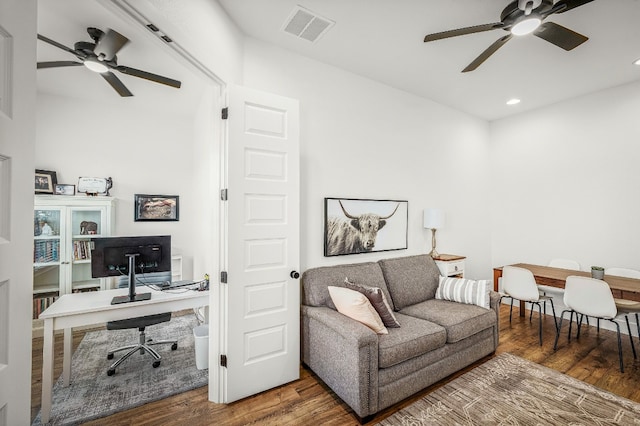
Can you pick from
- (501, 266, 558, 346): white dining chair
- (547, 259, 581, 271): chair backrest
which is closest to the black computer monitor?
(501, 266, 558, 346): white dining chair

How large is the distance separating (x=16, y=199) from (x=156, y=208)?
12.6 ft

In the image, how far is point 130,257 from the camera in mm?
2527

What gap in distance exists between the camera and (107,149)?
13.2ft

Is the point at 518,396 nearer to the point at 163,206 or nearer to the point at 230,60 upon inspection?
the point at 230,60

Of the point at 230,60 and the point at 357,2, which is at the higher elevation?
the point at 357,2

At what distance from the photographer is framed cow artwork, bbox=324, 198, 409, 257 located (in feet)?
9.89

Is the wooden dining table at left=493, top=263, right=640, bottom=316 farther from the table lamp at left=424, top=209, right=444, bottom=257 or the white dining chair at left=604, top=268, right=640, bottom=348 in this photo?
the table lamp at left=424, top=209, right=444, bottom=257

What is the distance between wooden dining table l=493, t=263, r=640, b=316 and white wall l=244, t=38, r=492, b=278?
0.86m

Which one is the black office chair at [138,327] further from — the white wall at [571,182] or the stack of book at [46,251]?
the white wall at [571,182]

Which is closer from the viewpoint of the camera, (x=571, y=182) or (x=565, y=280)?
(x=565, y=280)

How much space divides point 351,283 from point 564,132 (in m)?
3.80

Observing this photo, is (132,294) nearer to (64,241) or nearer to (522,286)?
(64,241)

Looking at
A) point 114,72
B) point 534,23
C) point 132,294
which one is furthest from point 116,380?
point 534,23

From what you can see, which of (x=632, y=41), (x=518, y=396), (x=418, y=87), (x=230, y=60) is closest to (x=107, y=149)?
(x=230, y=60)
